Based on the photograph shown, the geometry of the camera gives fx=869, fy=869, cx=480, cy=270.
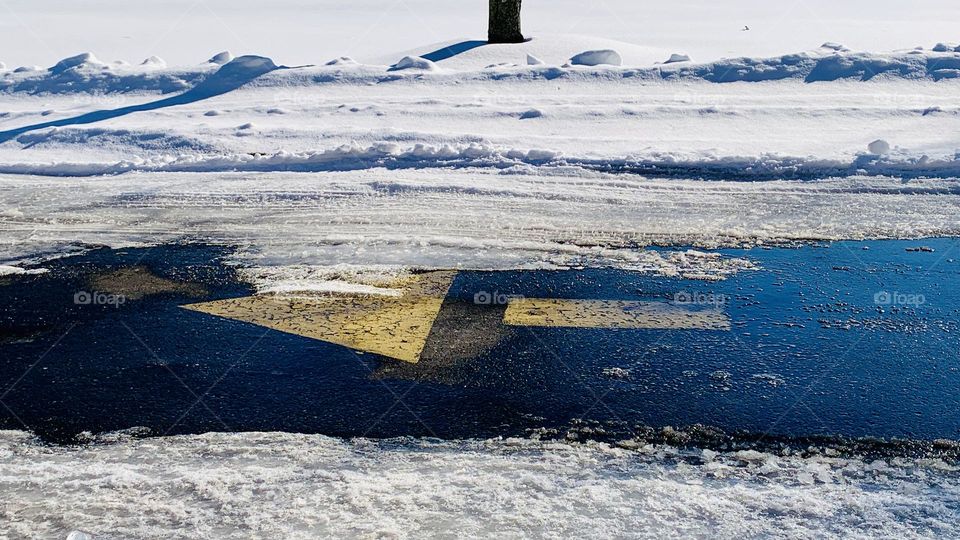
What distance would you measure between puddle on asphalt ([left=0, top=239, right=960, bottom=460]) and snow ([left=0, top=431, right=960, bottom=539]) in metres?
0.15

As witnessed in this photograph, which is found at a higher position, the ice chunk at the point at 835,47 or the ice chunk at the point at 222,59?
the ice chunk at the point at 222,59

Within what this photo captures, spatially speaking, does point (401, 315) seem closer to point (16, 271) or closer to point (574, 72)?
point (16, 271)

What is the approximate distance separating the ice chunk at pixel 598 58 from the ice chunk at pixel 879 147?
4.91m

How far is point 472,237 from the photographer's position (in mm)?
5766

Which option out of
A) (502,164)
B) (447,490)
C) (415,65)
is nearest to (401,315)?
(447,490)

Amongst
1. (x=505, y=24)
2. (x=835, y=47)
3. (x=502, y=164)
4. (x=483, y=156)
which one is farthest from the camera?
(x=505, y=24)

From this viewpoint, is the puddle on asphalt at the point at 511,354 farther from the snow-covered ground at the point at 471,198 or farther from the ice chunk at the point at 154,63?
the ice chunk at the point at 154,63

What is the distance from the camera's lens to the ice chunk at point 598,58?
12148 millimetres

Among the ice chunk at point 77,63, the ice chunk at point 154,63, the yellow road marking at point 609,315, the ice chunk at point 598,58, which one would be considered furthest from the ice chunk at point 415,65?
the yellow road marking at point 609,315

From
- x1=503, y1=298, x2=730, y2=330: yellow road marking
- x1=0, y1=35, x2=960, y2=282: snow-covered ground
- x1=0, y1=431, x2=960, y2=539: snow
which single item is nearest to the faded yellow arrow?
x1=503, y1=298, x2=730, y2=330: yellow road marking

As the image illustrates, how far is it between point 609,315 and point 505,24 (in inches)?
394

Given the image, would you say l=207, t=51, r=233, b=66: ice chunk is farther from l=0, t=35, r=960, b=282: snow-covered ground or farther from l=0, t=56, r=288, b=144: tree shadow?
l=0, t=56, r=288, b=144: tree shadow

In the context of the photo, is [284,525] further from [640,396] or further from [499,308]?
[499,308]

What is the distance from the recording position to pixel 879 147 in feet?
25.5
